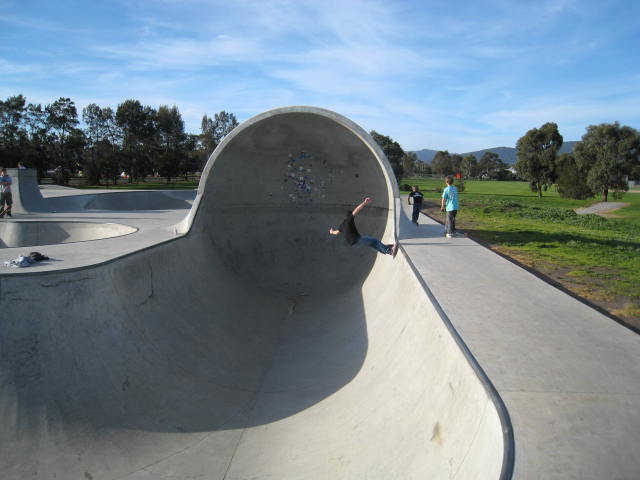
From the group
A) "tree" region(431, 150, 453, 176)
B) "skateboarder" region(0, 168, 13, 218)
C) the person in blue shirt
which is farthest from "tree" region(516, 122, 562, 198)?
"tree" region(431, 150, 453, 176)

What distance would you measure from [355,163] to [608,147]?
35.9 metres

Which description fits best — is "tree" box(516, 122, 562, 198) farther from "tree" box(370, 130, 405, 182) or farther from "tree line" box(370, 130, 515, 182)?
"tree line" box(370, 130, 515, 182)

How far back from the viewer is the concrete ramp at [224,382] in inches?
135

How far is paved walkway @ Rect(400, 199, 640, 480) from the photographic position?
7.64 ft

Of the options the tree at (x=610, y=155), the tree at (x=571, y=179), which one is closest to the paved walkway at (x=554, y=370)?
the tree at (x=610, y=155)

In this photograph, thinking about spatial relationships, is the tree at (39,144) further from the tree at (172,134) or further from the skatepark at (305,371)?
the skatepark at (305,371)

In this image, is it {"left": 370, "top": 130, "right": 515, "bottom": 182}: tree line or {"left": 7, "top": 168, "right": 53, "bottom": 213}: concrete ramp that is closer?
{"left": 7, "top": 168, "right": 53, "bottom": 213}: concrete ramp

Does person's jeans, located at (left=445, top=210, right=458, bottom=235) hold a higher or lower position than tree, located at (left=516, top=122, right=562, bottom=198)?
lower

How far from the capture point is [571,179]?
41938 millimetres

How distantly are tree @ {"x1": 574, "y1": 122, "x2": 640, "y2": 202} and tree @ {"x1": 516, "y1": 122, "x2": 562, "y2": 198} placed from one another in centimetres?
592

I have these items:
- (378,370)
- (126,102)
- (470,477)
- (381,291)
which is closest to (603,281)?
(381,291)

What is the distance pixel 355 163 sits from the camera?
1218 cm

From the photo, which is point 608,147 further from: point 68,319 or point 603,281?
point 68,319

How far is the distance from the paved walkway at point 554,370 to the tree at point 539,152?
A: 151ft
